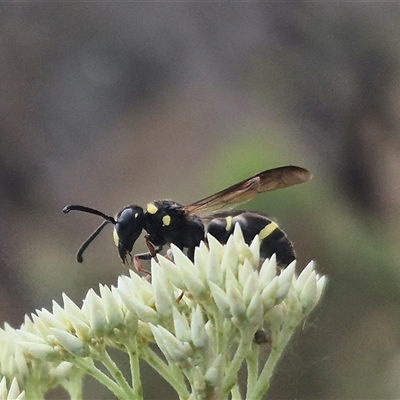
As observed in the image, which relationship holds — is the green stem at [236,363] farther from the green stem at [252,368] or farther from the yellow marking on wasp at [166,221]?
the yellow marking on wasp at [166,221]

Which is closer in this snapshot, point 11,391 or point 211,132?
point 11,391

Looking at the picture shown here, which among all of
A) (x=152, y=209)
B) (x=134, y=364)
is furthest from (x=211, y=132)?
(x=134, y=364)

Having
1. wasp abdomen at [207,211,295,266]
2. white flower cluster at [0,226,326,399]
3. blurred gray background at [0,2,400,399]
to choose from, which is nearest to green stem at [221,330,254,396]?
white flower cluster at [0,226,326,399]

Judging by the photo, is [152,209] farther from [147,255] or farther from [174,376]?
[174,376]

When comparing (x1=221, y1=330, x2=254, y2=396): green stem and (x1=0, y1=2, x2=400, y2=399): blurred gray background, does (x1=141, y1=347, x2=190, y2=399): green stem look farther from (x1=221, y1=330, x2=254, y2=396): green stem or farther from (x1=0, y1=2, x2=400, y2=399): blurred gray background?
(x1=0, y1=2, x2=400, y2=399): blurred gray background

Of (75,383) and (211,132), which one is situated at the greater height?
(211,132)
